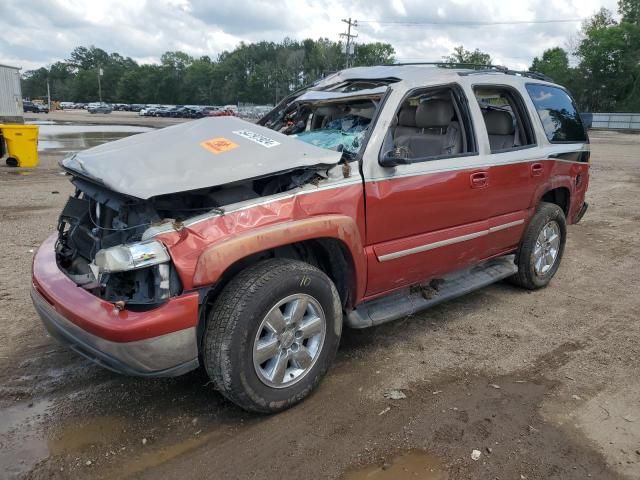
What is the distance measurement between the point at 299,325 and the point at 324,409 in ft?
1.75

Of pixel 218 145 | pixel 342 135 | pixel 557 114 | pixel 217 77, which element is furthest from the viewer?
pixel 217 77

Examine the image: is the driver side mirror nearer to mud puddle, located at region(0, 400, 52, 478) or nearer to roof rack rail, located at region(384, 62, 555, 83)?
roof rack rail, located at region(384, 62, 555, 83)

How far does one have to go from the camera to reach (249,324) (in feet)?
9.14

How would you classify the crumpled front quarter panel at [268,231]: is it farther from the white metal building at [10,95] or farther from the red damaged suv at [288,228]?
the white metal building at [10,95]

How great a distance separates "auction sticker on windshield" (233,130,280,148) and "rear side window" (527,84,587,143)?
277 centimetres

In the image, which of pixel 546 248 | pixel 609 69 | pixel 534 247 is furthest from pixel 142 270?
pixel 609 69

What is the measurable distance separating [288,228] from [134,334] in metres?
0.97

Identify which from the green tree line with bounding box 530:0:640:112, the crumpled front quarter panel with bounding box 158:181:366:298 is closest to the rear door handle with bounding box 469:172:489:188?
the crumpled front quarter panel with bounding box 158:181:366:298

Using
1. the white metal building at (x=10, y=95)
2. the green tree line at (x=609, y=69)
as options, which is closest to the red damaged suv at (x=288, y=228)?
the white metal building at (x=10, y=95)

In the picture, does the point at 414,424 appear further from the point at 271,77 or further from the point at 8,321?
the point at 271,77

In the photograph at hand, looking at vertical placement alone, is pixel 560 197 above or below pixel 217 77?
below

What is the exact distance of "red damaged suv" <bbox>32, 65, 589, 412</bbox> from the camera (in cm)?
269

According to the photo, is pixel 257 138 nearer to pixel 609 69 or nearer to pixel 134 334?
pixel 134 334

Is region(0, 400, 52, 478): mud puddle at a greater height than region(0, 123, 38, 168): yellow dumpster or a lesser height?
lesser
